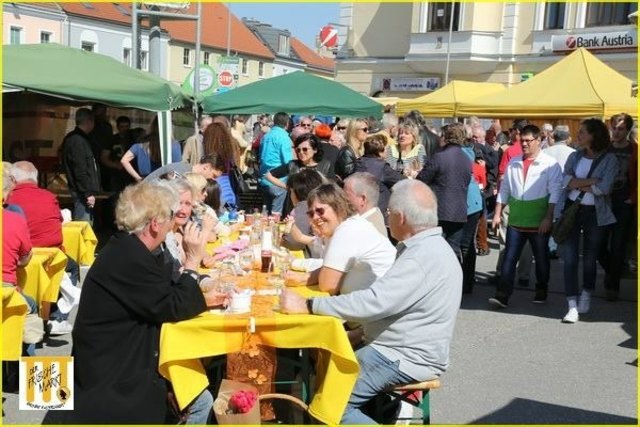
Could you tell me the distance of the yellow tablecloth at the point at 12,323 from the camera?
4324 mm

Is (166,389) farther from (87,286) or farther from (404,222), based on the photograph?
(404,222)

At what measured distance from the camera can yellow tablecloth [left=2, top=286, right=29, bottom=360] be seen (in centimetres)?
432

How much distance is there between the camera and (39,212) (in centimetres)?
580

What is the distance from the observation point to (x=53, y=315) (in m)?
5.90

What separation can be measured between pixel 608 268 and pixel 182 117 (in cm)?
736

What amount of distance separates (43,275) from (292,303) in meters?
2.40

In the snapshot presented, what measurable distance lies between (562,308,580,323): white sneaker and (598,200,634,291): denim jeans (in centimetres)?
101

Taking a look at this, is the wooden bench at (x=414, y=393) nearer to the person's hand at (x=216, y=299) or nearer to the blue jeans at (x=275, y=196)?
the person's hand at (x=216, y=299)

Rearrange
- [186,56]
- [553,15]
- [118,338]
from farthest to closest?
[186,56] < [553,15] < [118,338]

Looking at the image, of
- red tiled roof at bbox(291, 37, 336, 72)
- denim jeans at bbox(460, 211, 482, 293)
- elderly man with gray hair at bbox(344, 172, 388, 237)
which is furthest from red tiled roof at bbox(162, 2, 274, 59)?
elderly man with gray hair at bbox(344, 172, 388, 237)

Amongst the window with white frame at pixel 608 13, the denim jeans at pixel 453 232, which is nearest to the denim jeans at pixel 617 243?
the denim jeans at pixel 453 232

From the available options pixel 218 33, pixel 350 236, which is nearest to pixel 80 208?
pixel 350 236

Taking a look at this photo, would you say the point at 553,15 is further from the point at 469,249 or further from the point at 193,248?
the point at 193,248

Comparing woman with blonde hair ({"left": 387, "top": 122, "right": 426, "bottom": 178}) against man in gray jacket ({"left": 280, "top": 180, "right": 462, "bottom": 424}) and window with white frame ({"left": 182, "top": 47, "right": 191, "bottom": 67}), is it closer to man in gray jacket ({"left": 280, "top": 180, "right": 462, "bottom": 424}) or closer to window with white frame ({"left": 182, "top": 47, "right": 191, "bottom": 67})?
man in gray jacket ({"left": 280, "top": 180, "right": 462, "bottom": 424})
